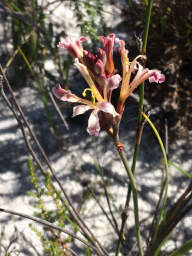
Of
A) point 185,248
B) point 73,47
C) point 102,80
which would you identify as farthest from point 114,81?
point 185,248

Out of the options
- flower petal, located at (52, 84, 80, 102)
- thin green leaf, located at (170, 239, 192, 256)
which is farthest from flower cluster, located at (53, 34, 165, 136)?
thin green leaf, located at (170, 239, 192, 256)

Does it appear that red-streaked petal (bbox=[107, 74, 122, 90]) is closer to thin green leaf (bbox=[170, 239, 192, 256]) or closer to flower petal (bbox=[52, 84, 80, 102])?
flower petal (bbox=[52, 84, 80, 102])

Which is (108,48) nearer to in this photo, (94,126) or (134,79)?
(134,79)

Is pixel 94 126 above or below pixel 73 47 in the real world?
below

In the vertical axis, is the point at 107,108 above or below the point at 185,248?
above

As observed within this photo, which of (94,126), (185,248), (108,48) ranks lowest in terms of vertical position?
(185,248)

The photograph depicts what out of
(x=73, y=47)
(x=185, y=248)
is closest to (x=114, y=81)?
(x=73, y=47)

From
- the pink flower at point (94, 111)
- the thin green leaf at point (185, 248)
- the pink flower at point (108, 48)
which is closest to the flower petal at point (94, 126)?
the pink flower at point (94, 111)

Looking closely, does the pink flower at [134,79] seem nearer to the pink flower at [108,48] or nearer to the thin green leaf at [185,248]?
→ the pink flower at [108,48]

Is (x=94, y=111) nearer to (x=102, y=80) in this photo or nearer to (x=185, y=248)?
(x=102, y=80)

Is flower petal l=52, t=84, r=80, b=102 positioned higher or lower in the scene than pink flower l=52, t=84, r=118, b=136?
higher
